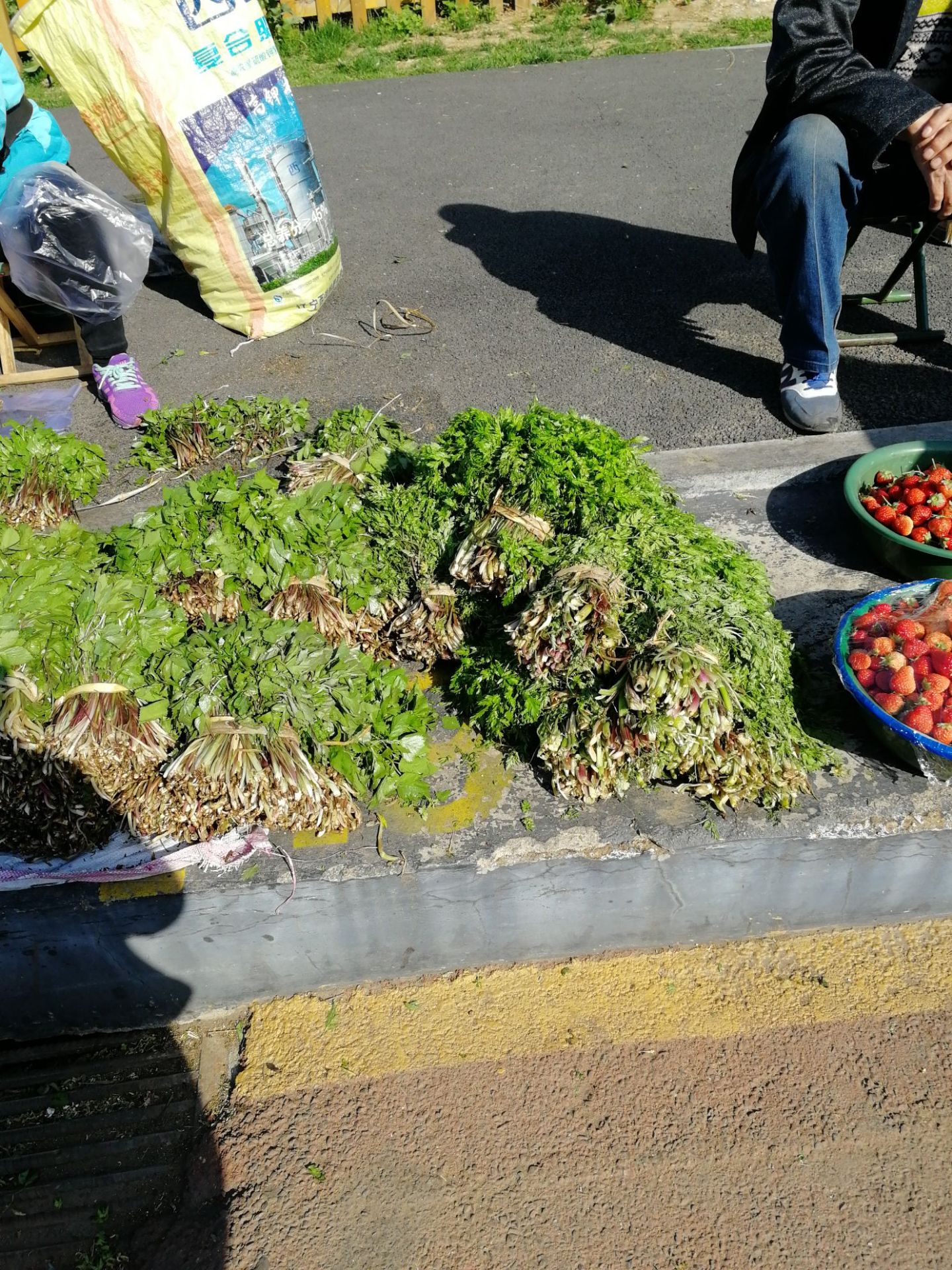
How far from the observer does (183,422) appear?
385 centimetres

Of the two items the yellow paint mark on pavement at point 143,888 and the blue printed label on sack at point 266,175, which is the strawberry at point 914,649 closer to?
the yellow paint mark on pavement at point 143,888

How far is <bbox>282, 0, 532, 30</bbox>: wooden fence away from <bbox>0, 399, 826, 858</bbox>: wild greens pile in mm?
10491

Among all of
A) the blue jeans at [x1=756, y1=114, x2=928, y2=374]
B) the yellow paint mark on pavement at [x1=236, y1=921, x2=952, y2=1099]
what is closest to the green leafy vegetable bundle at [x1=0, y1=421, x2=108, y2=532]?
the yellow paint mark on pavement at [x1=236, y1=921, x2=952, y2=1099]

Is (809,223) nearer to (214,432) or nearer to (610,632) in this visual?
(610,632)

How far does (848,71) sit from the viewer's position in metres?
3.56

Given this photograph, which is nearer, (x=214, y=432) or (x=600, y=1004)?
(x=600, y=1004)

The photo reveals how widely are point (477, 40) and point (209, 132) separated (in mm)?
7967

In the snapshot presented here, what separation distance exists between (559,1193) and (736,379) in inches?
138

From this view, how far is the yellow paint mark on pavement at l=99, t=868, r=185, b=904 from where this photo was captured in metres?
2.29

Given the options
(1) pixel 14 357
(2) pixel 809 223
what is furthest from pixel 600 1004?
(1) pixel 14 357

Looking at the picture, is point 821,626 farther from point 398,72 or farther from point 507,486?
point 398,72

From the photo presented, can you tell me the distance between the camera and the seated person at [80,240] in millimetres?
4168

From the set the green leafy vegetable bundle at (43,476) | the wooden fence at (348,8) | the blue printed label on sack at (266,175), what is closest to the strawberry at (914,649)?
the green leafy vegetable bundle at (43,476)

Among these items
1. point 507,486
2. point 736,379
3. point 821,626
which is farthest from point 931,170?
point 507,486
